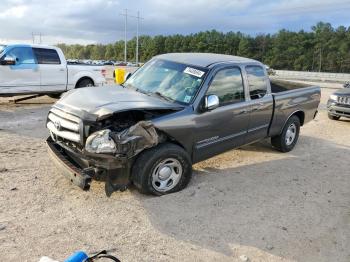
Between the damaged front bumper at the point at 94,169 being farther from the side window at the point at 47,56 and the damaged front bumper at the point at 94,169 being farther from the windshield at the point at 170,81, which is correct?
the side window at the point at 47,56

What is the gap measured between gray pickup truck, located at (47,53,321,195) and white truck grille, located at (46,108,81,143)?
0.01 metres

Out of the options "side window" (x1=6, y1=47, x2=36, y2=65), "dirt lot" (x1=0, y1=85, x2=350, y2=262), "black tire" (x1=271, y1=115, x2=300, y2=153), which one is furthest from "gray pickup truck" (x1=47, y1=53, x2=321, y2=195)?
"side window" (x1=6, y1=47, x2=36, y2=65)

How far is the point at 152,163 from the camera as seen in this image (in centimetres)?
455

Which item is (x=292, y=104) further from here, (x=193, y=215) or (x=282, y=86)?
(x=193, y=215)

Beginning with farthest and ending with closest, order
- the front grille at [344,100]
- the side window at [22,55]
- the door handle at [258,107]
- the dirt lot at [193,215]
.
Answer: the front grille at [344,100], the side window at [22,55], the door handle at [258,107], the dirt lot at [193,215]

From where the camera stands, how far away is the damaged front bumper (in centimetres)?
423

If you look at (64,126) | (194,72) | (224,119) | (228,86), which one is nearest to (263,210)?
(224,119)

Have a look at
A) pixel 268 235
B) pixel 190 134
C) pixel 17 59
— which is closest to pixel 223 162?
pixel 190 134

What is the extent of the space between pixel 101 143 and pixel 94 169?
33cm

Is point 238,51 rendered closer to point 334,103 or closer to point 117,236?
point 334,103

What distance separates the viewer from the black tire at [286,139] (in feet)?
23.8

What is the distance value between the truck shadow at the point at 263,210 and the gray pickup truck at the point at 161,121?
43 centimetres

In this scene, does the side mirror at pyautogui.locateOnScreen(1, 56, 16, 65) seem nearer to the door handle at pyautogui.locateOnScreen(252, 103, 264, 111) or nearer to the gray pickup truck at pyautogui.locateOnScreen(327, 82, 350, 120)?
the door handle at pyautogui.locateOnScreen(252, 103, 264, 111)

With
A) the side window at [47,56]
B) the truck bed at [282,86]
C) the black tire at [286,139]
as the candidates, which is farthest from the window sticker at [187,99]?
the side window at [47,56]
